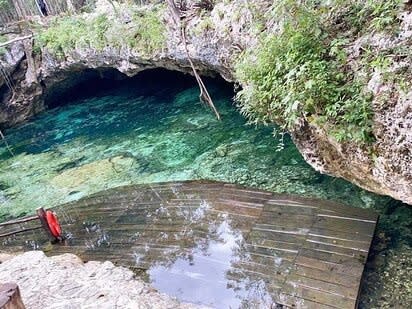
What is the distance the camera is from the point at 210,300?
385 centimetres

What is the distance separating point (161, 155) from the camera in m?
8.52

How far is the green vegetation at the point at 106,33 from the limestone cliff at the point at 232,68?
3.5 inches

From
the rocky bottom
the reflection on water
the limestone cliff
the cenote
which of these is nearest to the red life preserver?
the rocky bottom

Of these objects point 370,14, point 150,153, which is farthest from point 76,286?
point 150,153

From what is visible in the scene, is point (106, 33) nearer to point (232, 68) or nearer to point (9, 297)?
point (232, 68)

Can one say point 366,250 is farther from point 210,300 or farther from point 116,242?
point 116,242

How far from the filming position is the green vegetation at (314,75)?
3.71 m

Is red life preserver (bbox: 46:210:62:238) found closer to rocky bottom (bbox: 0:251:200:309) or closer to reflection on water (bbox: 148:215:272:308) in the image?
rocky bottom (bbox: 0:251:200:309)

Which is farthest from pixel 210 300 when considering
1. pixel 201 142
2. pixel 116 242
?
pixel 201 142

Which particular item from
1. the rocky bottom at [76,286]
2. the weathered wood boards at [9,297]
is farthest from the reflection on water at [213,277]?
the weathered wood boards at [9,297]

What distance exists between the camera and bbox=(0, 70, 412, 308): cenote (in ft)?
17.1

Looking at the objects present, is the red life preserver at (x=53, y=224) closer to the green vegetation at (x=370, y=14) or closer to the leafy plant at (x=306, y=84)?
the leafy plant at (x=306, y=84)

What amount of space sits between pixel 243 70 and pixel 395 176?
234cm

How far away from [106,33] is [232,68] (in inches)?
202
